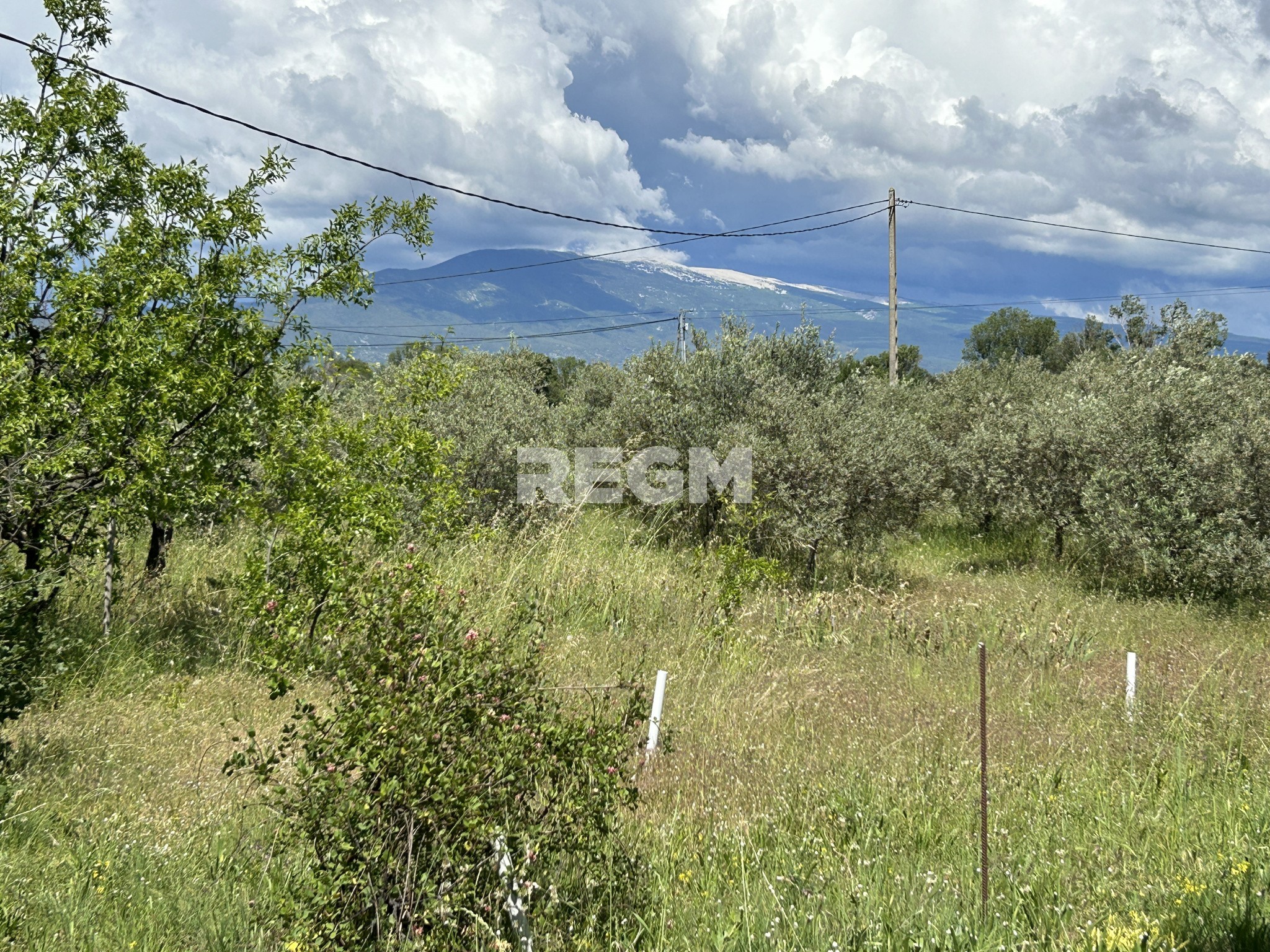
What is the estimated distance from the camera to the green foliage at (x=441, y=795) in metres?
2.98

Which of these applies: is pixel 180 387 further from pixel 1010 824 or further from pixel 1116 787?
pixel 1116 787

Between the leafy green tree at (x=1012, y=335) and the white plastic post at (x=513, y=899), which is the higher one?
the leafy green tree at (x=1012, y=335)

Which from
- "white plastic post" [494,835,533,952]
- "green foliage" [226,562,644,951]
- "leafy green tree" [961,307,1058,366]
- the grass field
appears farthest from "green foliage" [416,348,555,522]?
"leafy green tree" [961,307,1058,366]

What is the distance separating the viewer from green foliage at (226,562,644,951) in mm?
2984

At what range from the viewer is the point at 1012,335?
7106cm

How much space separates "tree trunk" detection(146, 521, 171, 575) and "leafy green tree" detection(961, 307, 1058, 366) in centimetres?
6678

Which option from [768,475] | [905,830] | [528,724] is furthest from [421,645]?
[768,475]

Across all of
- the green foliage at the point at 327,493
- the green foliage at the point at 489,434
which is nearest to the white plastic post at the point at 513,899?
the green foliage at the point at 327,493

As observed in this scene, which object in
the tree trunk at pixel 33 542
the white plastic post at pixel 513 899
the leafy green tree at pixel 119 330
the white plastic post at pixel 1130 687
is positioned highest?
the leafy green tree at pixel 119 330

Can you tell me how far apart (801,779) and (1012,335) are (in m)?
74.4

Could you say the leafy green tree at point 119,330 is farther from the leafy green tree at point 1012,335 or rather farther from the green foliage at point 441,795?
the leafy green tree at point 1012,335

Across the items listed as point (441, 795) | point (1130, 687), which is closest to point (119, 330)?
point (441, 795)

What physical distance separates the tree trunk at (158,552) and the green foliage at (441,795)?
5800 mm

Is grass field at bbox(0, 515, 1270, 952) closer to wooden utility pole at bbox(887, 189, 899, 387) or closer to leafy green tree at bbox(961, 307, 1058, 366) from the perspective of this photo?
wooden utility pole at bbox(887, 189, 899, 387)
